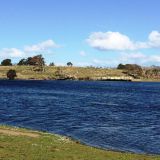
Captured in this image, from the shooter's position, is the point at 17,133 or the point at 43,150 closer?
the point at 43,150

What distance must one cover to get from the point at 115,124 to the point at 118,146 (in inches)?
797

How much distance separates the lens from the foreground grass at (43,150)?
3388cm

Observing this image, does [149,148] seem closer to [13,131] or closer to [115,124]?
[13,131]

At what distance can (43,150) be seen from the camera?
120 ft

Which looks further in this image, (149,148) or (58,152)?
(149,148)

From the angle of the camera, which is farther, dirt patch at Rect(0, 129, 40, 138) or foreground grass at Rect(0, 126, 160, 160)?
dirt patch at Rect(0, 129, 40, 138)

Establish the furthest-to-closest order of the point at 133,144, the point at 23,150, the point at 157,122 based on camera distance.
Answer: the point at 157,122 → the point at 133,144 → the point at 23,150

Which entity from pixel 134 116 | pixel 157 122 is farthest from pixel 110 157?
pixel 134 116

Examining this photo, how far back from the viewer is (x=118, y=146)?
49.7 meters

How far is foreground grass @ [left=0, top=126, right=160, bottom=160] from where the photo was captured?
33875 millimetres

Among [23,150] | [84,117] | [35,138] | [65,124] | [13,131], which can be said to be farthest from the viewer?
[84,117]

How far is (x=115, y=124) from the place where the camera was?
6988cm

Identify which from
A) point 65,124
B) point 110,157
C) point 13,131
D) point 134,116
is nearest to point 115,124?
point 65,124

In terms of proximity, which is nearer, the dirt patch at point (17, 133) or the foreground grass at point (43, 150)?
the foreground grass at point (43, 150)
